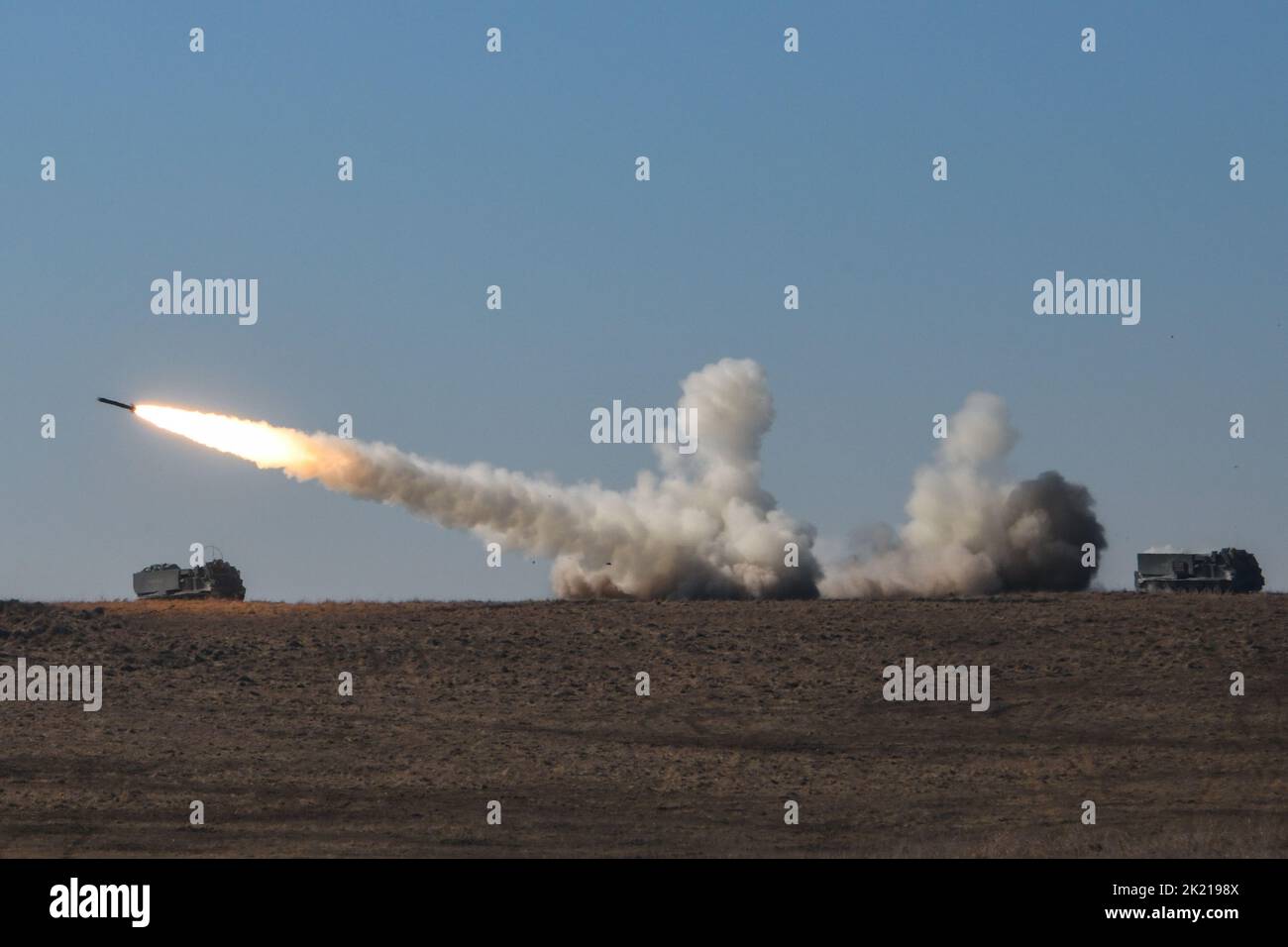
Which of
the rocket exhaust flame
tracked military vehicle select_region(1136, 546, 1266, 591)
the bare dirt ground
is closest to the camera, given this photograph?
the bare dirt ground

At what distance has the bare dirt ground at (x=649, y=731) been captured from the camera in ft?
161

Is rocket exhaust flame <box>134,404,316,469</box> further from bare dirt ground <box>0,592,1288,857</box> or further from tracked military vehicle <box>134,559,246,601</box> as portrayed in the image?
tracked military vehicle <box>134,559,246,601</box>

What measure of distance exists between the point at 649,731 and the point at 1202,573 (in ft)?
102

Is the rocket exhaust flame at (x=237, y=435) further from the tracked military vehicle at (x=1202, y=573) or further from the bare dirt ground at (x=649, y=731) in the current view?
the tracked military vehicle at (x=1202, y=573)

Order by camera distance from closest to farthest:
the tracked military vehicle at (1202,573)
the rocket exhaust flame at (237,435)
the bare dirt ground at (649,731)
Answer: the bare dirt ground at (649,731), the rocket exhaust flame at (237,435), the tracked military vehicle at (1202,573)

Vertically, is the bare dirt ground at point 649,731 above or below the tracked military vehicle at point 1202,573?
below

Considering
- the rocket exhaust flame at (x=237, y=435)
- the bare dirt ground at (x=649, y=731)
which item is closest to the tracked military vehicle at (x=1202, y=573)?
the bare dirt ground at (x=649, y=731)

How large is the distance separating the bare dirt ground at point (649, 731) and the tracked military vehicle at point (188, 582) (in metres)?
3.37

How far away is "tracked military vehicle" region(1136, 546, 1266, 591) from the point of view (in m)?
83.0

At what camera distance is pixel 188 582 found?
281 feet

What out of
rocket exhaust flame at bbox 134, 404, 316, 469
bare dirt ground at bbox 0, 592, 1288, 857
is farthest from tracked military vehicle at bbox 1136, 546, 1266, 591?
rocket exhaust flame at bbox 134, 404, 316, 469

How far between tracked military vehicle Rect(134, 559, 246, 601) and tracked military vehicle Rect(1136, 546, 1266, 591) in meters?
35.3
